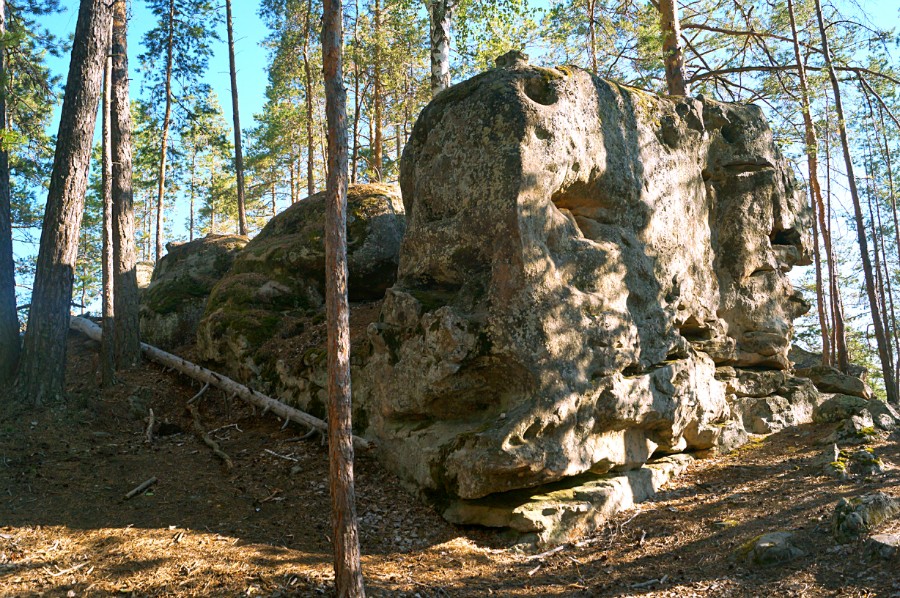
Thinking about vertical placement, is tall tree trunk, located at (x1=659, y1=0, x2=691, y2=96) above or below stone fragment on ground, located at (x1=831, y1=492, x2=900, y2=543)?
above

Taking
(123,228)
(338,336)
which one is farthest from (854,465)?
(123,228)

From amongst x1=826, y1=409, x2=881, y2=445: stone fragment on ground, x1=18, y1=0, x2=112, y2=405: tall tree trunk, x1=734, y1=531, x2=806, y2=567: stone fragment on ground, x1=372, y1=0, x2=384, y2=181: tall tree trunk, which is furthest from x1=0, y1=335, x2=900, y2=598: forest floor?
x1=372, y1=0, x2=384, y2=181: tall tree trunk

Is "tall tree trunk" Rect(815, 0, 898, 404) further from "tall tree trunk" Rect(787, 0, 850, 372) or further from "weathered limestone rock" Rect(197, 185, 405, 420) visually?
"weathered limestone rock" Rect(197, 185, 405, 420)

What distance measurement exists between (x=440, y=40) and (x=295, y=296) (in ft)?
20.3

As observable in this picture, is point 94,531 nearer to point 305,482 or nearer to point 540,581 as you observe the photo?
point 305,482

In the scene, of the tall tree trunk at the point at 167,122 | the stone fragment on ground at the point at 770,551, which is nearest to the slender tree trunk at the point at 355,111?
the tall tree trunk at the point at 167,122

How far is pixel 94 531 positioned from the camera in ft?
21.7

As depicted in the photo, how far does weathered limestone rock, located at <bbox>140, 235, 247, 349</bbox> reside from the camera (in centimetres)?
1390

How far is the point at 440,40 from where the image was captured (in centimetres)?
1340

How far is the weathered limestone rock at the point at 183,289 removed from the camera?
547 inches

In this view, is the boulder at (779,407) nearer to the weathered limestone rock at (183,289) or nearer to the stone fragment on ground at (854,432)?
the stone fragment on ground at (854,432)

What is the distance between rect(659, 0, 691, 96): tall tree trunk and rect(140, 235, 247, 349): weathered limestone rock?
36.7ft

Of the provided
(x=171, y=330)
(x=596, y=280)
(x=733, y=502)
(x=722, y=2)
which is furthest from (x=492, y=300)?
(x=722, y=2)

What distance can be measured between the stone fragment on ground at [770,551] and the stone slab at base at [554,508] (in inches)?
66.2
